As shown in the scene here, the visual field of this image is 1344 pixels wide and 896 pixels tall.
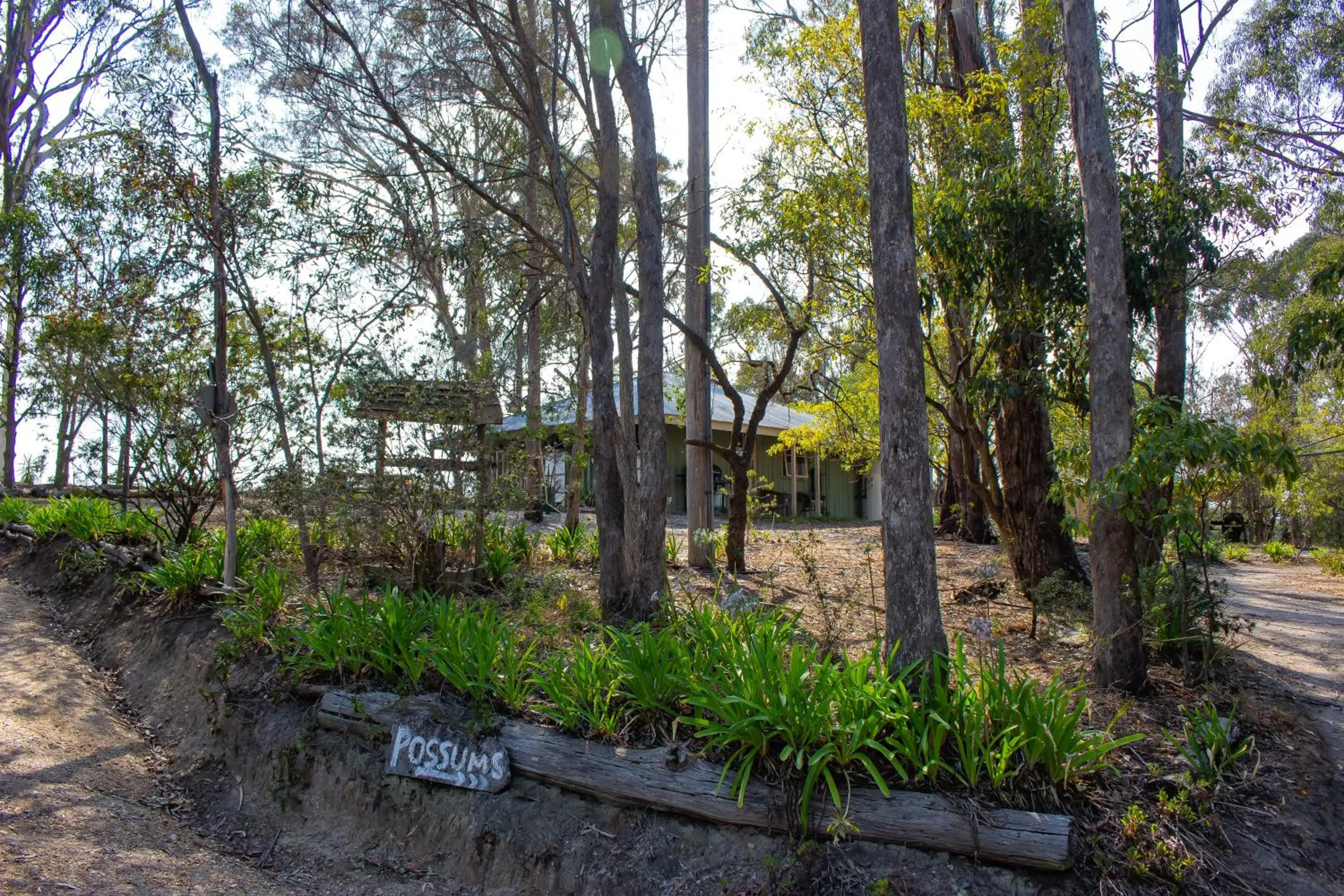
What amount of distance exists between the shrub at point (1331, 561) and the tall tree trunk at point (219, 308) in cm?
853

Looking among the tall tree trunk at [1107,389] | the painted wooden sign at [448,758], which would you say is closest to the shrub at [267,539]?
the painted wooden sign at [448,758]

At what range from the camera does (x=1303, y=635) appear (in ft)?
28.0

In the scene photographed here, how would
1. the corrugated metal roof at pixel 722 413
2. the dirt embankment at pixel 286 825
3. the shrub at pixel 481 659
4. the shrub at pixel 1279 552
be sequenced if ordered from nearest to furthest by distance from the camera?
the dirt embankment at pixel 286 825
the shrub at pixel 481 659
the corrugated metal roof at pixel 722 413
the shrub at pixel 1279 552

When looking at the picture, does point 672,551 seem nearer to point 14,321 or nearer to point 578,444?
point 578,444

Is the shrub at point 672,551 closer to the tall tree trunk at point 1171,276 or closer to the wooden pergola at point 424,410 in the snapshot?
the wooden pergola at point 424,410

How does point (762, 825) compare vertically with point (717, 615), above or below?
below

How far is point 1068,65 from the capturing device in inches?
233

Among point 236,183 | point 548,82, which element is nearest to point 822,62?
point 548,82

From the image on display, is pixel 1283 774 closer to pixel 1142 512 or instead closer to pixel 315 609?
pixel 1142 512

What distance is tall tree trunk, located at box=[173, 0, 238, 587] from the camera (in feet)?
25.5

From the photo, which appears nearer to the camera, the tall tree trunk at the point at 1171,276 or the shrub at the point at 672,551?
the tall tree trunk at the point at 1171,276

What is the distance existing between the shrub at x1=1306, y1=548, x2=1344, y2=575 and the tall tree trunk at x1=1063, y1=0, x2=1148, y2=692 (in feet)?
39.5

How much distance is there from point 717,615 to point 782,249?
503 centimetres

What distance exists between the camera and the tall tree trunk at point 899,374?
16.3 ft
